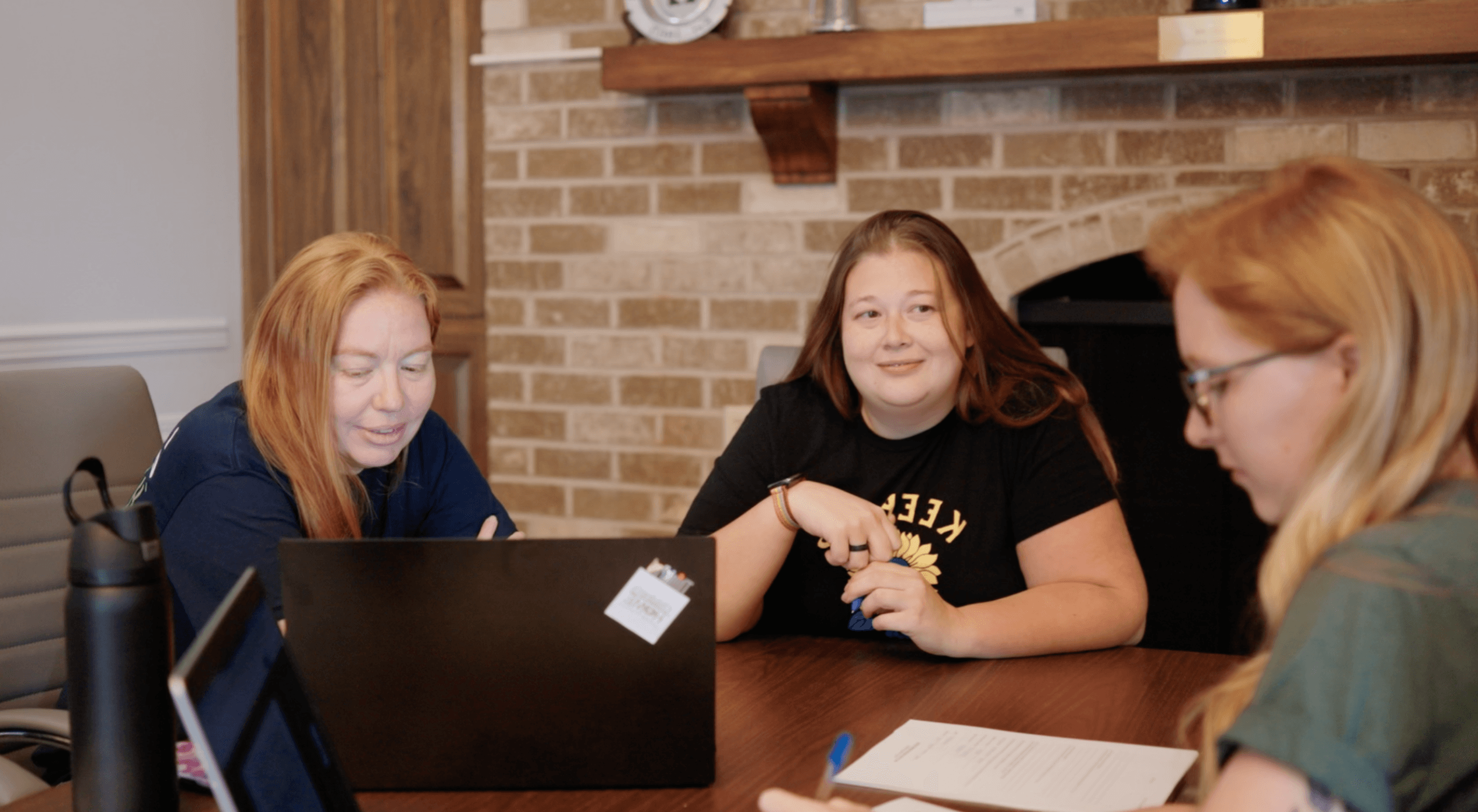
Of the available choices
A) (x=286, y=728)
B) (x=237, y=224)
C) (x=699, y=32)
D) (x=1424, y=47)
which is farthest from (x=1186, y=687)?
(x=237, y=224)

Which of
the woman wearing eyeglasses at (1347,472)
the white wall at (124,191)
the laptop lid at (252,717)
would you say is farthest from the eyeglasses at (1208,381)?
the white wall at (124,191)

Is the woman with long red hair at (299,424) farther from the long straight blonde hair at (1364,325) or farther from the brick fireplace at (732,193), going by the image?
the brick fireplace at (732,193)

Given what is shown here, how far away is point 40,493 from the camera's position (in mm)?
1666

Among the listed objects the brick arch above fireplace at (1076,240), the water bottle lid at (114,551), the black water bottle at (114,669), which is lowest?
the black water bottle at (114,669)

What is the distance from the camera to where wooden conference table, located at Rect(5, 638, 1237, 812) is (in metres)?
0.97

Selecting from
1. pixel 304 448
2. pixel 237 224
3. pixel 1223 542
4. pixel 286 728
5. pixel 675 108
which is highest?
pixel 675 108

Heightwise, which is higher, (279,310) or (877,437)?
(279,310)

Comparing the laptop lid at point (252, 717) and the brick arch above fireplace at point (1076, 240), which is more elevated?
the brick arch above fireplace at point (1076, 240)

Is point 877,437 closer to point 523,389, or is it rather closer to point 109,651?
point 109,651

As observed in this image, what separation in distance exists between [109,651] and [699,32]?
2028 mm

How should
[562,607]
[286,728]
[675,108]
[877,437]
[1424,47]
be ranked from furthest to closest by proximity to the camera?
[675,108]
[1424,47]
[877,437]
[562,607]
[286,728]

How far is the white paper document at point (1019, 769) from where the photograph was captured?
0.96 meters

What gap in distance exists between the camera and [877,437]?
5.59 ft

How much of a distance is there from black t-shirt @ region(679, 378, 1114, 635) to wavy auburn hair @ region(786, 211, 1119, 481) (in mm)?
23
